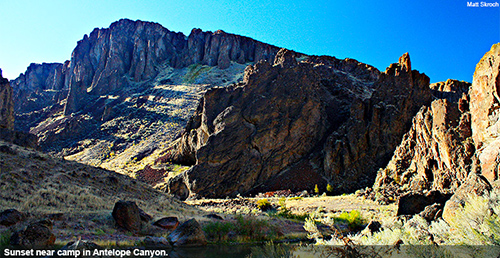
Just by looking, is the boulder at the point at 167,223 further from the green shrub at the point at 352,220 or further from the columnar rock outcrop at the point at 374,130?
the columnar rock outcrop at the point at 374,130

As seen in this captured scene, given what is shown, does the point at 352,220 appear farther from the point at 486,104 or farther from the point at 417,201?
the point at 486,104

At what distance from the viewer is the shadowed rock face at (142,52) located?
4611 inches

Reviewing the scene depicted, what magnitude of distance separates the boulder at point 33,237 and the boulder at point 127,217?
15.9ft

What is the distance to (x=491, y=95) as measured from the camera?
71.5 ft

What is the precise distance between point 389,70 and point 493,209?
42.1 metres

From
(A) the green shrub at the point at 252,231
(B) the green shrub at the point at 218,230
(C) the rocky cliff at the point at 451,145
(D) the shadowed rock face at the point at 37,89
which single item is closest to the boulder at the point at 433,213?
(C) the rocky cliff at the point at 451,145

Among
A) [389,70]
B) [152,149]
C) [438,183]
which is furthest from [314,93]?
[152,149]

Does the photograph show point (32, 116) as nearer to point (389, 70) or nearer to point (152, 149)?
point (152, 149)

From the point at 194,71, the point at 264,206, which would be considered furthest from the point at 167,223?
the point at 194,71

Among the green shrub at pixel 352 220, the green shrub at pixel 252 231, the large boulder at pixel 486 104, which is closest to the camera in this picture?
the green shrub at pixel 252 231

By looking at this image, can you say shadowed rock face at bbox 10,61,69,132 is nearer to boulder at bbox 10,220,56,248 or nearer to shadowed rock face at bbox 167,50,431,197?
shadowed rock face at bbox 167,50,431,197

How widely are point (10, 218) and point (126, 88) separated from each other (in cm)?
10627

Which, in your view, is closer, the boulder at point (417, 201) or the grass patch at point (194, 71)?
the boulder at point (417, 201)

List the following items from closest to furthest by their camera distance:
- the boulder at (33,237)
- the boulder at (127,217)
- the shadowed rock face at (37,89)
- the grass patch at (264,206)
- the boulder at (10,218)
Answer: the boulder at (33,237), the boulder at (10,218), the boulder at (127,217), the grass patch at (264,206), the shadowed rock face at (37,89)
